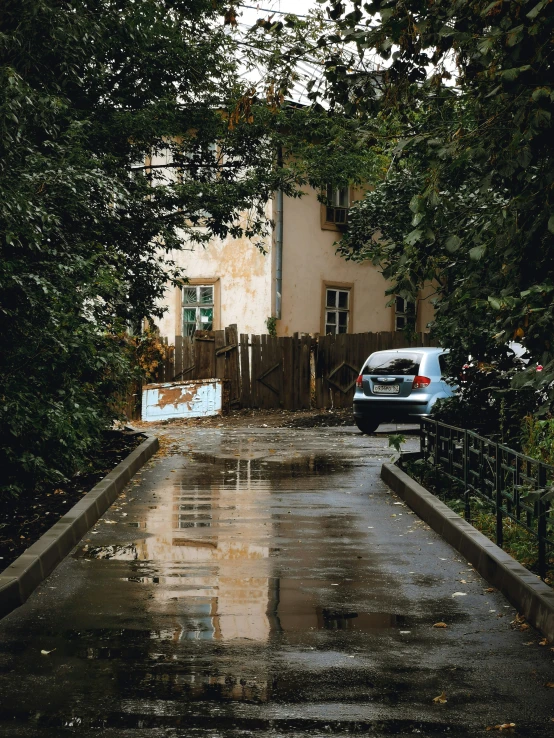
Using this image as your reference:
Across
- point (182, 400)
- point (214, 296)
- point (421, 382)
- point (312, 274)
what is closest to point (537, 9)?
point (421, 382)

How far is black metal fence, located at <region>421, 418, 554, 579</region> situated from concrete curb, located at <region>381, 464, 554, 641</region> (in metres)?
0.23

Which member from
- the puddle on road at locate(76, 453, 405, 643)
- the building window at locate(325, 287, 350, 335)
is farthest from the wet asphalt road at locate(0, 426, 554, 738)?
the building window at locate(325, 287, 350, 335)

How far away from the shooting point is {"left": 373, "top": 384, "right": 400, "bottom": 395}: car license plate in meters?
21.8

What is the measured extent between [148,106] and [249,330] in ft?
45.9

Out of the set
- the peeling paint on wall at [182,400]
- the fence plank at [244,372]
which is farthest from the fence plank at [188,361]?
the peeling paint on wall at [182,400]

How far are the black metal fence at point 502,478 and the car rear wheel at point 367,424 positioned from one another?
10025mm

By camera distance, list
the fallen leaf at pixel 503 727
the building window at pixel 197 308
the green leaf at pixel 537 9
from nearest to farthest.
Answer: the fallen leaf at pixel 503 727, the green leaf at pixel 537 9, the building window at pixel 197 308

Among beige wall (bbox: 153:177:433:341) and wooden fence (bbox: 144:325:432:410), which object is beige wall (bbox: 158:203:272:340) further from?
wooden fence (bbox: 144:325:432:410)

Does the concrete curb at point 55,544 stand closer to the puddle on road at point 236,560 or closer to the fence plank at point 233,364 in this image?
the puddle on road at point 236,560

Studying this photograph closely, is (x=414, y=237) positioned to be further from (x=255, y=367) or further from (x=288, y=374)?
(x=288, y=374)

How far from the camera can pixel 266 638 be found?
6305 millimetres

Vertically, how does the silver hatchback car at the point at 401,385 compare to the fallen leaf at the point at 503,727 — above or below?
above

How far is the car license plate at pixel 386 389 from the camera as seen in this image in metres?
21.8

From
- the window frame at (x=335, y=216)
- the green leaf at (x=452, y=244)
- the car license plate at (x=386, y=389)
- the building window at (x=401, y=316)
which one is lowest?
the car license plate at (x=386, y=389)
